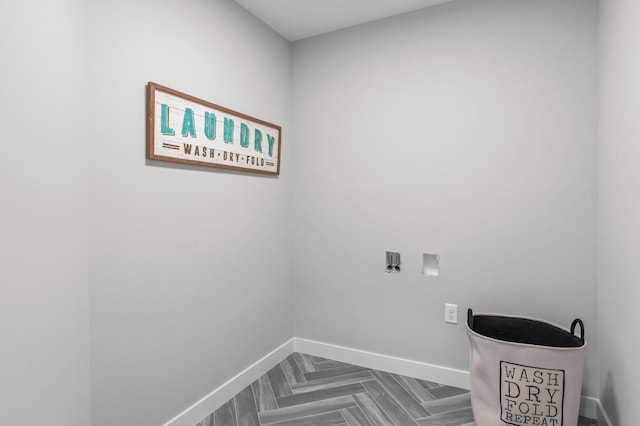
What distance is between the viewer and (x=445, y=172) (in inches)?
84.8

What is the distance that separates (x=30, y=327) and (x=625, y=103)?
7.79 ft

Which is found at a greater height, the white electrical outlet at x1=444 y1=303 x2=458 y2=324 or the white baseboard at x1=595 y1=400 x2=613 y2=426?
the white electrical outlet at x1=444 y1=303 x2=458 y2=324

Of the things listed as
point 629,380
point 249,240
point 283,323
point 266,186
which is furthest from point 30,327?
point 629,380

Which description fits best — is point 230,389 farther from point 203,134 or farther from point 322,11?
point 322,11

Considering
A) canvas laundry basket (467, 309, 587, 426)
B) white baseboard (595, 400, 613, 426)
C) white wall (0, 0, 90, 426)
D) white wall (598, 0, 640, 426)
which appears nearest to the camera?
white wall (0, 0, 90, 426)

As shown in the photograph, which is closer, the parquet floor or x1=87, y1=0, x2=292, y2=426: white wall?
x1=87, y1=0, x2=292, y2=426: white wall

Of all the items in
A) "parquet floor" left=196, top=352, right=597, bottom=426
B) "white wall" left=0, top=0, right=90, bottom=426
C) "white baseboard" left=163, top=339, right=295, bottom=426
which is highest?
"white wall" left=0, top=0, right=90, bottom=426

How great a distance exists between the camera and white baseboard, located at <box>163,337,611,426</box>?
1821 mm

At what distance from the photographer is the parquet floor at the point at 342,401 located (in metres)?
1.84

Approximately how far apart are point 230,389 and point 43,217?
4.61ft

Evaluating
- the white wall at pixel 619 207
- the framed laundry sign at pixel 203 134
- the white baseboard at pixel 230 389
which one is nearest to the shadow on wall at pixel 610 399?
the white wall at pixel 619 207

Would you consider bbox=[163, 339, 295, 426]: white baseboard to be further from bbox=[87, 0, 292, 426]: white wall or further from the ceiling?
the ceiling

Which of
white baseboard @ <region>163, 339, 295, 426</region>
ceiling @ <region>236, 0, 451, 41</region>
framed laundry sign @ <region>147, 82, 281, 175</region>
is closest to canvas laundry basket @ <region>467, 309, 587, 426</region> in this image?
white baseboard @ <region>163, 339, 295, 426</region>

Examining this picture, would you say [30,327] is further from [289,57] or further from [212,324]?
[289,57]
